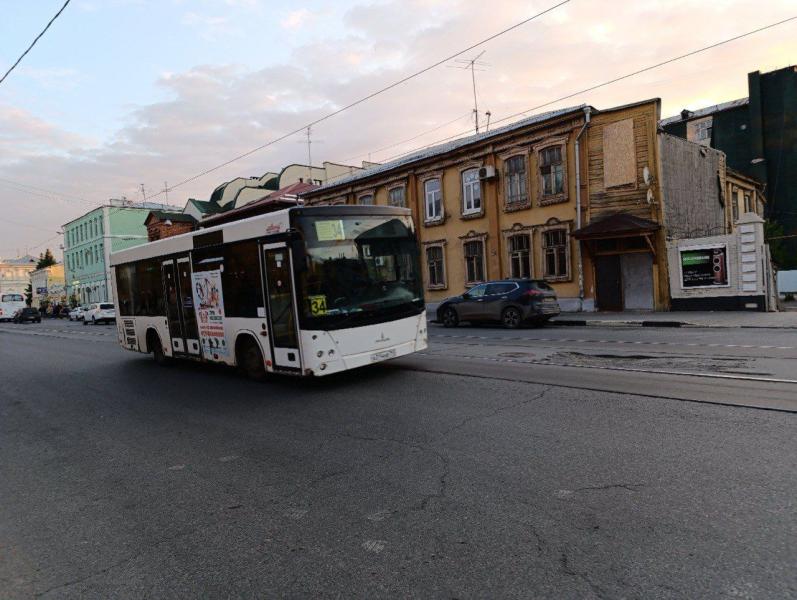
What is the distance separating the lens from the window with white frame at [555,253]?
22391 mm

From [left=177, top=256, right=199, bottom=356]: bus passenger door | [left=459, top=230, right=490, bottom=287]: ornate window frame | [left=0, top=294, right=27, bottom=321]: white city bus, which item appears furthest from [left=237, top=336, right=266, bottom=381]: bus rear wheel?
[left=0, top=294, right=27, bottom=321]: white city bus

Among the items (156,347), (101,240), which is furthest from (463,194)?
(101,240)

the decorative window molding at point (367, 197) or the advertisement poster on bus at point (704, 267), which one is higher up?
the decorative window molding at point (367, 197)

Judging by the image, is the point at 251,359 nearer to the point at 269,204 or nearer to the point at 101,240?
the point at 269,204

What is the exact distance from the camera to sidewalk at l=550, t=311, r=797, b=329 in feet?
49.2

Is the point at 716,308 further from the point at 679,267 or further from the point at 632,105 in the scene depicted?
the point at 632,105

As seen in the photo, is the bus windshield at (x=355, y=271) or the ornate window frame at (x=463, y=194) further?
the ornate window frame at (x=463, y=194)

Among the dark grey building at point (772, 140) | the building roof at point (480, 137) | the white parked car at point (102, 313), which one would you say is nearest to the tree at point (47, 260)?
the white parked car at point (102, 313)

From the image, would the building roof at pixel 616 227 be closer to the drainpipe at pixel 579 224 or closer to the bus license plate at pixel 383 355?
the drainpipe at pixel 579 224

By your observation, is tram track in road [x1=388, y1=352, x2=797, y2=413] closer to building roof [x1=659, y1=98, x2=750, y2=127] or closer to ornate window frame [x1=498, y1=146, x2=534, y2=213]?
ornate window frame [x1=498, y1=146, x2=534, y2=213]

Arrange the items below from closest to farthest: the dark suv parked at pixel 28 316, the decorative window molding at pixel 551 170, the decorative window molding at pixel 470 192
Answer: the decorative window molding at pixel 551 170, the decorative window molding at pixel 470 192, the dark suv parked at pixel 28 316

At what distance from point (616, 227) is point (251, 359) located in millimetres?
15192

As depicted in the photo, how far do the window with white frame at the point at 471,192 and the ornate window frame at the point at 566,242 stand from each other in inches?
143

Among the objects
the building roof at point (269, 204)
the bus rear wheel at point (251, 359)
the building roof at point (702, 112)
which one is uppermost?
the building roof at point (702, 112)
